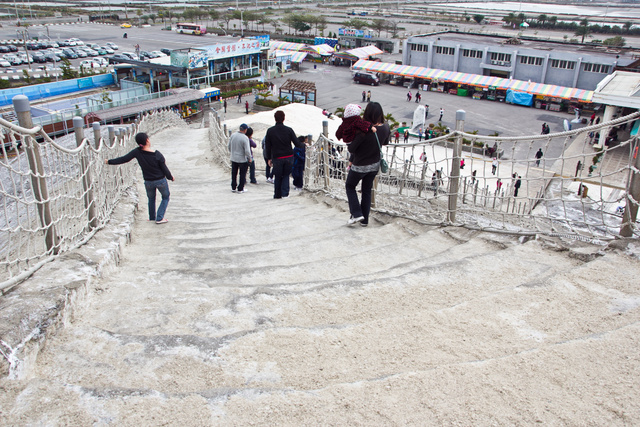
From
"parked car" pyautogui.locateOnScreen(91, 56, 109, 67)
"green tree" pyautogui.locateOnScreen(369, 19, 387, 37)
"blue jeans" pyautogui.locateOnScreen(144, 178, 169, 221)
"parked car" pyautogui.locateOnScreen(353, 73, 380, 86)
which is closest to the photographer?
"blue jeans" pyautogui.locateOnScreen(144, 178, 169, 221)

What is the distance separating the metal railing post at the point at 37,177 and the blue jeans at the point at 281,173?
390 centimetres

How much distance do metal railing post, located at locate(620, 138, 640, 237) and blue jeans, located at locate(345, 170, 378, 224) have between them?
2.37 metres

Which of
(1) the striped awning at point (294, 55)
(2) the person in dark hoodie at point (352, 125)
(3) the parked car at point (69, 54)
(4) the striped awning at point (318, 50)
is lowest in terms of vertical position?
(3) the parked car at point (69, 54)

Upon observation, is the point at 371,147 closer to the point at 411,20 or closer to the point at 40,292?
the point at 40,292

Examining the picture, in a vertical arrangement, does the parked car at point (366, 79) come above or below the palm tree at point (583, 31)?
below

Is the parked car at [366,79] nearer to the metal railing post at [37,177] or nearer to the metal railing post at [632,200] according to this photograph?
the metal railing post at [632,200]

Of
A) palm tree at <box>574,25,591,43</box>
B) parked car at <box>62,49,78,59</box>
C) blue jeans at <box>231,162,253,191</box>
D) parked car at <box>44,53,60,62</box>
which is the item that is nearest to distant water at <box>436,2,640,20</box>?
palm tree at <box>574,25,591,43</box>

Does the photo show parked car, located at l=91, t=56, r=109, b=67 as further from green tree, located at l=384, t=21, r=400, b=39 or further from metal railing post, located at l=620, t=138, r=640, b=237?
metal railing post, located at l=620, t=138, r=640, b=237

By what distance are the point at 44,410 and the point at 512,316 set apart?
8.24 feet

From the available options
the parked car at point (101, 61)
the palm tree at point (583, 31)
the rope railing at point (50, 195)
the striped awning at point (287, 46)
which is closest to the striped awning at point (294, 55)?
the striped awning at point (287, 46)

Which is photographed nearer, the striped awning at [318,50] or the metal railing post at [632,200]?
the metal railing post at [632,200]

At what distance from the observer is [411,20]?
313 ft

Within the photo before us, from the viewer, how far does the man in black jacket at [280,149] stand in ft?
23.0

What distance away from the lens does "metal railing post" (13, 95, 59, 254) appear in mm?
3328
